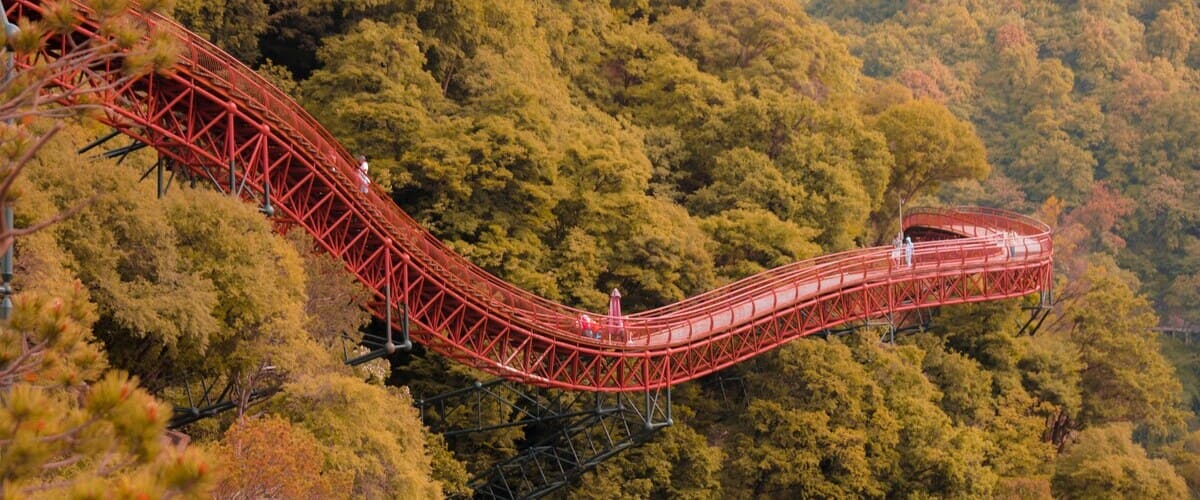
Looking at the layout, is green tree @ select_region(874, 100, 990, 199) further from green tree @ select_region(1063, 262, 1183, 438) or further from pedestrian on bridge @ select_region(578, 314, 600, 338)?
pedestrian on bridge @ select_region(578, 314, 600, 338)

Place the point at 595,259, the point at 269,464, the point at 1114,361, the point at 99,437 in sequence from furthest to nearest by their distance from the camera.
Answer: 1. the point at 1114,361
2. the point at 595,259
3. the point at 269,464
4. the point at 99,437

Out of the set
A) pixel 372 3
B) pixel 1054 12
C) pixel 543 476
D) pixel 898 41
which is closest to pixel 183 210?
pixel 543 476

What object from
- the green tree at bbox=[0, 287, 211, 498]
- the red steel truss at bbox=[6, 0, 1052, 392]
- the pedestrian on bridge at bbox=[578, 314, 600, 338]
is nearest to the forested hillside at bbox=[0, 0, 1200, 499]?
the green tree at bbox=[0, 287, 211, 498]

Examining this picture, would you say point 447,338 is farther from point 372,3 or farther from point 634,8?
point 634,8

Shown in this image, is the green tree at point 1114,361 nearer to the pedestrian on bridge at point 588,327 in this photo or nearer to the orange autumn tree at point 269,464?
the pedestrian on bridge at point 588,327

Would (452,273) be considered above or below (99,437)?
below

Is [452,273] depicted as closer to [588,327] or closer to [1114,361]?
[588,327]

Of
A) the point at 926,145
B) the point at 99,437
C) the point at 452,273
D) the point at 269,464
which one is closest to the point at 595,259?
the point at 452,273
